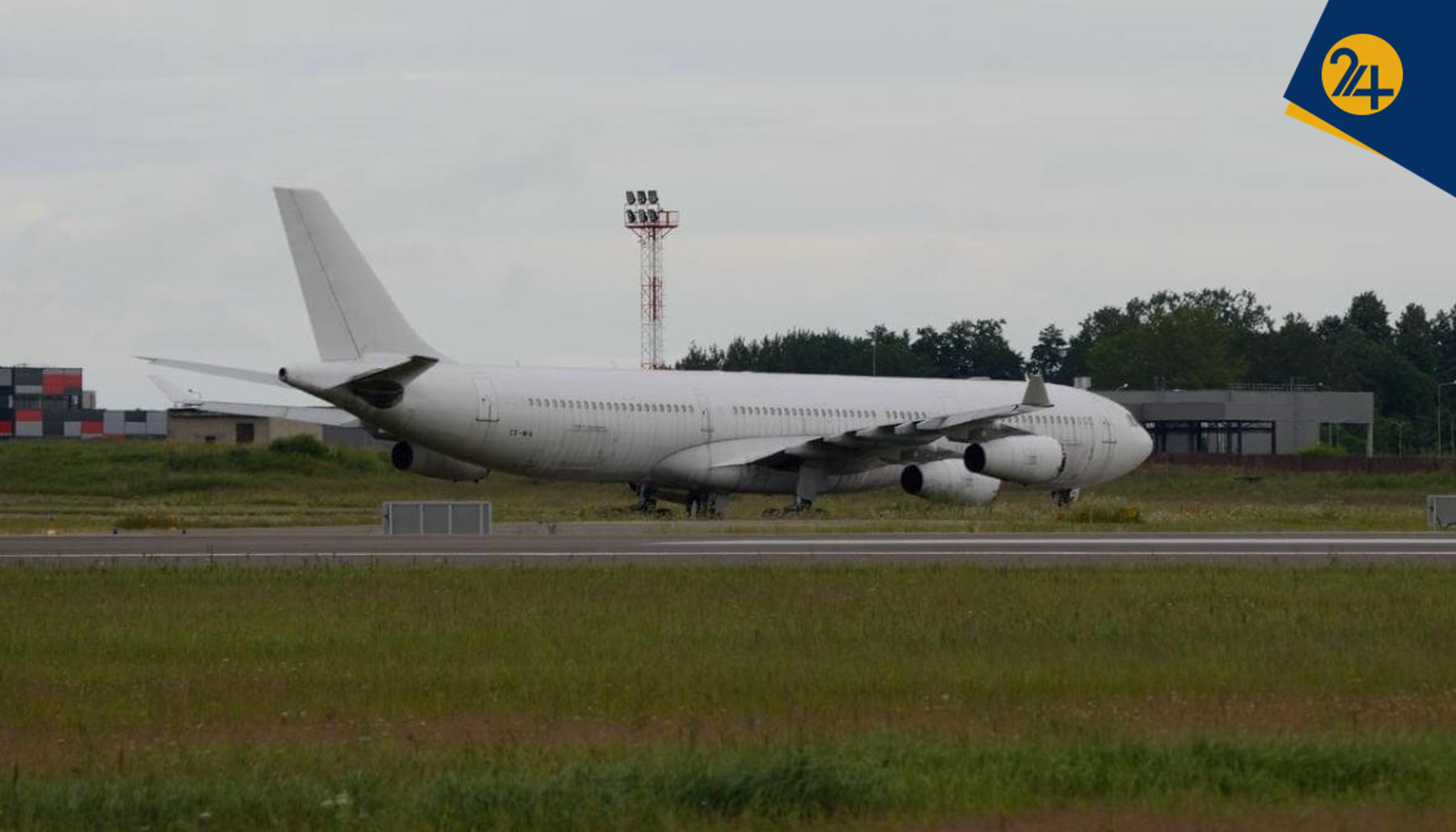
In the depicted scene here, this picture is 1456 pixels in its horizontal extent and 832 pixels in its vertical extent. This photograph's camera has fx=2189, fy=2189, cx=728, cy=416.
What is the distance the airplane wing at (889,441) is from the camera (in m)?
50.0

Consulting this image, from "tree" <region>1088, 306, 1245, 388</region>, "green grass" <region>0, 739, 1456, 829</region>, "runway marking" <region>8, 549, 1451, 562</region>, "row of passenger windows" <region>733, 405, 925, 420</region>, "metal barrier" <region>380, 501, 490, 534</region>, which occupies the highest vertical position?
"tree" <region>1088, 306, 1245, 388</region>

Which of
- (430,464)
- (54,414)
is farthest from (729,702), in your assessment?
(54,414)

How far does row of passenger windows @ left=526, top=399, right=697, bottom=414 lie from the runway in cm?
656

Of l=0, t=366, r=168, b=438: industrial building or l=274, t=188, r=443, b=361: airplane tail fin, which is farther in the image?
l=0, t=366, r=168, b=438: industrial building

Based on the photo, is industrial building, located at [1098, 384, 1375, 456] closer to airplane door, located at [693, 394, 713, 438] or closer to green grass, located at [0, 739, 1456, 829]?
airplane door, located at [693, 394, 713, 438]

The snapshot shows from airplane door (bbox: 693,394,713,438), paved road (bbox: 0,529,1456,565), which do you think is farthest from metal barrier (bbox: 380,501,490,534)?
airplane door (bbox: 693,394,713,438)

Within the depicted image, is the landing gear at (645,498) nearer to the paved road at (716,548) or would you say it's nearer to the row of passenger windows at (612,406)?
the row of passenger windows at (612,406)

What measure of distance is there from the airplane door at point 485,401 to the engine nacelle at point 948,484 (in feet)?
36.2

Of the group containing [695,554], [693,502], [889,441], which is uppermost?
[889,441]

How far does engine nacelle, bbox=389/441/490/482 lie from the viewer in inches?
1879

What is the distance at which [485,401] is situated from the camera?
4622 centimetres

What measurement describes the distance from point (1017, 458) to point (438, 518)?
16196mm

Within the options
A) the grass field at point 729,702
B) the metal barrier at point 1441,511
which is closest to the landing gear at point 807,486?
the metal barrier at point 1441,511

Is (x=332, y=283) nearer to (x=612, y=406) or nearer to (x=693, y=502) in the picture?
(x=612, y=406)
